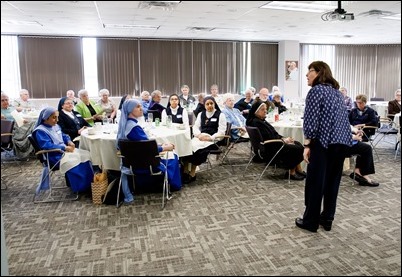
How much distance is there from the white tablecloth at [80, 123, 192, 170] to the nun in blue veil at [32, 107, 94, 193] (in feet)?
0.54

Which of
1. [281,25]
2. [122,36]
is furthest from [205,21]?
[122,36]

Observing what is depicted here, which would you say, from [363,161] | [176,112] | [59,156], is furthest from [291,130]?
[59,156]

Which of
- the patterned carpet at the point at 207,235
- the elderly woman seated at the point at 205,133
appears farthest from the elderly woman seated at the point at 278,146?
the elderly woman seated at the point at 205,133

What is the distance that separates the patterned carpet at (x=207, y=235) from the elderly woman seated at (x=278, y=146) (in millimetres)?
365

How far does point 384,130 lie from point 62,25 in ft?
24.1

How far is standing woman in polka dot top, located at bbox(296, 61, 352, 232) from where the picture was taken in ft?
10.3

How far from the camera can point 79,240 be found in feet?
10.8

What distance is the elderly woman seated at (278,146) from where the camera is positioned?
16.2 feet

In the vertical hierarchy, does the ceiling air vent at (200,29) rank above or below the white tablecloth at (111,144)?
above

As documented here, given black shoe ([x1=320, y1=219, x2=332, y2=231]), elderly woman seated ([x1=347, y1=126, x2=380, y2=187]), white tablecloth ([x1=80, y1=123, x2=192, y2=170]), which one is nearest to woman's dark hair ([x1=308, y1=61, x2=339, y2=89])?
black shoe ([x1=320, y1=219, x2=332, y2=231])

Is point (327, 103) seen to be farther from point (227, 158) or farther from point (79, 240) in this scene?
point (227, 158)

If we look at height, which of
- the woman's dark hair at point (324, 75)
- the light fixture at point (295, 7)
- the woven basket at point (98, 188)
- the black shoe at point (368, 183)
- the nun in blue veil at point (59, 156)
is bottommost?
the black shoe at point (368, 183)

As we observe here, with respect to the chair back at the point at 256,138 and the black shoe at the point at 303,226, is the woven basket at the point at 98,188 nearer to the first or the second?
the chair back at the point at 256,138

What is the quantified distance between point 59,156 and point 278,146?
288cm
